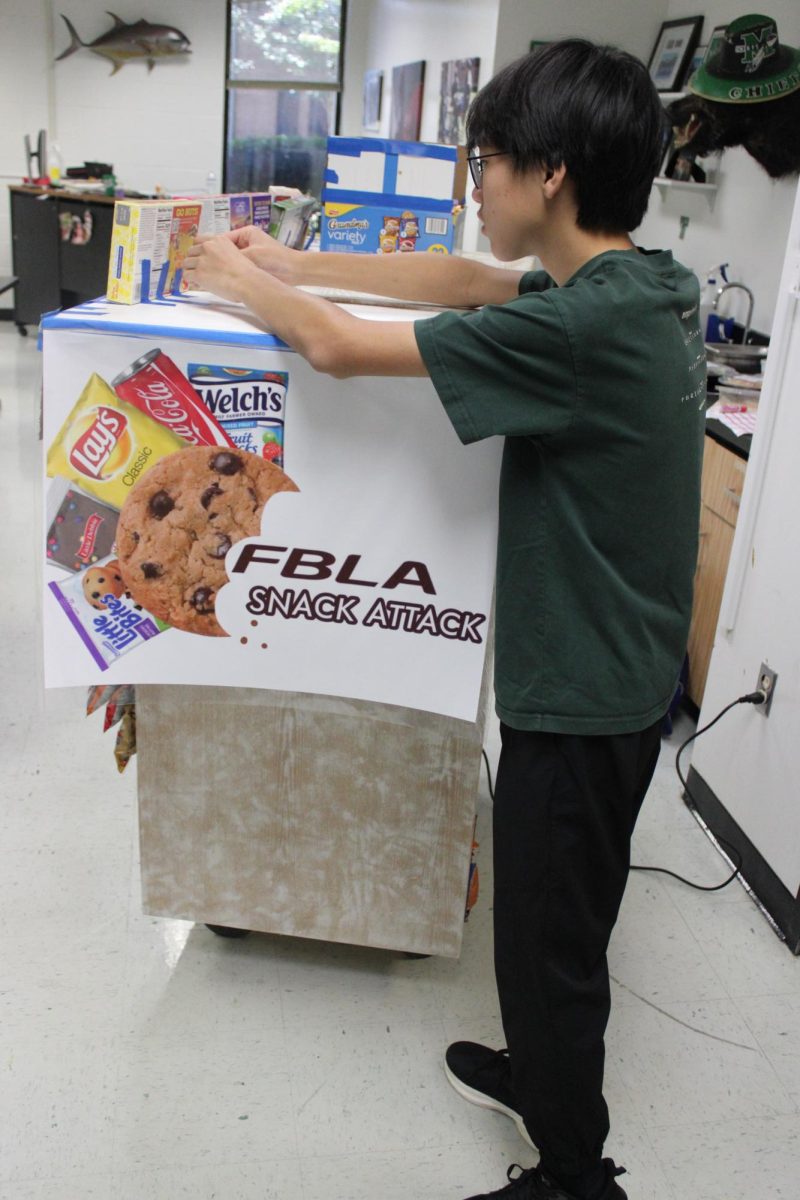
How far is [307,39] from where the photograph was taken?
929cm

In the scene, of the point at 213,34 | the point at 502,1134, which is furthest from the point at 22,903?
the point at 213,34

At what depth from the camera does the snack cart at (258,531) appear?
1.39 meters

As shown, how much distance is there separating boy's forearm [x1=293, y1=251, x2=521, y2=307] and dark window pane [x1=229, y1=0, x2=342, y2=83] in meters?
8.45

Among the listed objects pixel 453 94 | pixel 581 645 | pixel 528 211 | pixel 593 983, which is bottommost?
pixel 593 983

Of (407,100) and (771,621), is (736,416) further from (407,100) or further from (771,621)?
(407,100)

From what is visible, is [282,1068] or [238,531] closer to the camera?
[238,531]

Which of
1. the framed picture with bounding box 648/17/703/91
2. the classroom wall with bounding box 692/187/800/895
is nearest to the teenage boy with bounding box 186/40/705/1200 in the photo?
the classroom wall with bounding box 692/187/800/895

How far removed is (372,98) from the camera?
880 centimetres

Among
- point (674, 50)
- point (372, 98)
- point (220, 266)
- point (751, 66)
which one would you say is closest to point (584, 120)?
point (220, 266)

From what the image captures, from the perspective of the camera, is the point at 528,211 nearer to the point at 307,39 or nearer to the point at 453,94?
the point at 453,94

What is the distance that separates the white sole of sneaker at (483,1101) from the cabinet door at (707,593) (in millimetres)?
1531

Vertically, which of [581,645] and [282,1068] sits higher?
[581,645]

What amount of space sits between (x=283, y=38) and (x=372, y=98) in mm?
1169

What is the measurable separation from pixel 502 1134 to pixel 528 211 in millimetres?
1386
